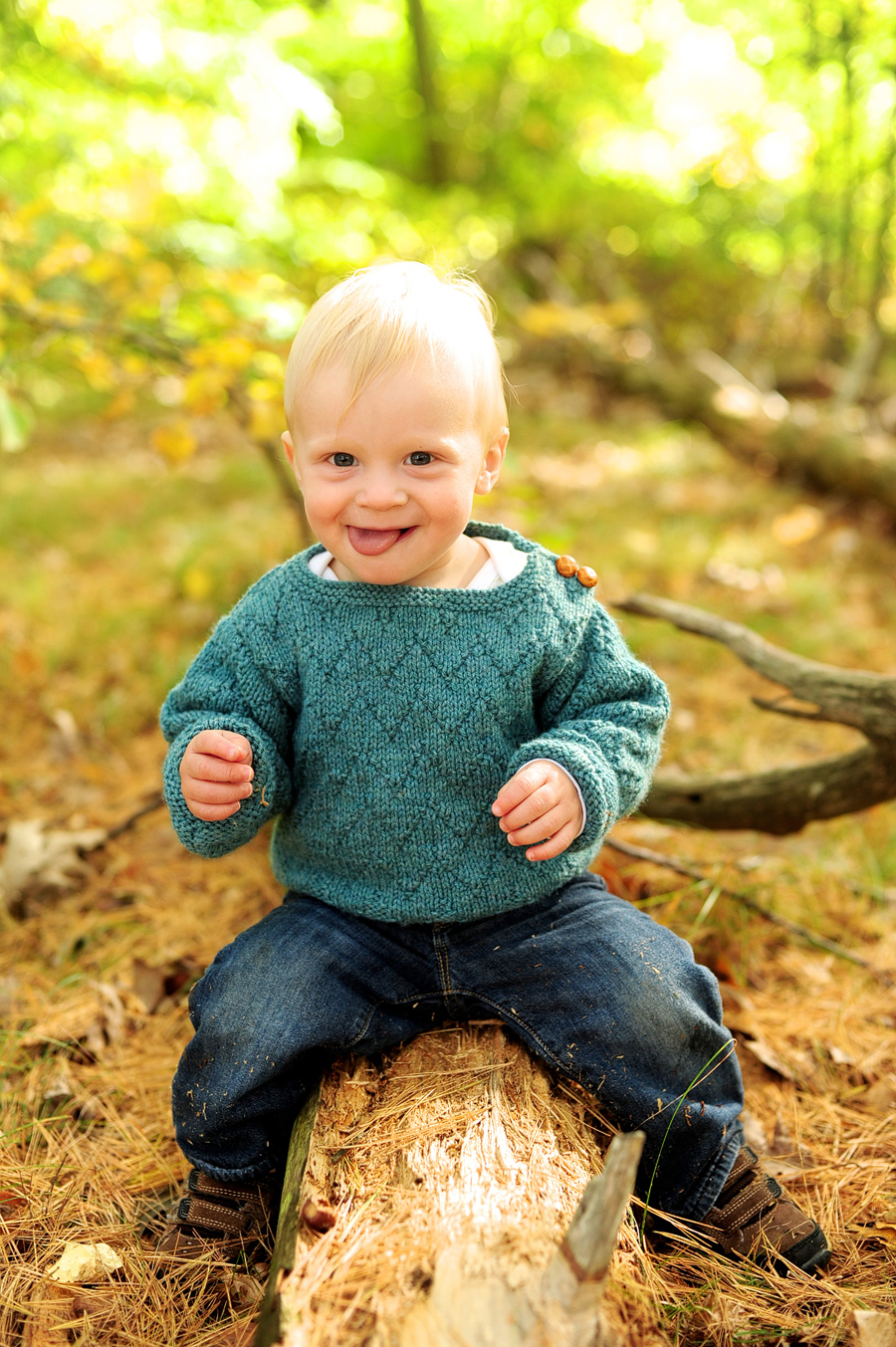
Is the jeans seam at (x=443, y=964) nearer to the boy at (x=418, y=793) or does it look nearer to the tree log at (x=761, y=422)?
the boy at (x=418, y=793)

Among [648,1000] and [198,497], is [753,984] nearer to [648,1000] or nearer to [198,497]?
[648,1000]

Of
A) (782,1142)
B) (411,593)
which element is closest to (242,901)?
(411,593)

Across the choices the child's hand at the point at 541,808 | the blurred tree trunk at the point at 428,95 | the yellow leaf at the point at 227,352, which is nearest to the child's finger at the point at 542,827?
the child's hand at the point at 541,808

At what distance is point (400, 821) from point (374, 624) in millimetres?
384

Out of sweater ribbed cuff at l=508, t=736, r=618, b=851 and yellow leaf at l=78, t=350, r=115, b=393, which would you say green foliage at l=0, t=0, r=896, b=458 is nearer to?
yellow leaf at l=78, t=350, r=115, b=393

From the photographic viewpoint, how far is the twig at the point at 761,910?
237cm

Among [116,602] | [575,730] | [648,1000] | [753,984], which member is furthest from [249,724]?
[116,602]

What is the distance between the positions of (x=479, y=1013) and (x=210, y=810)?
0.67 meters

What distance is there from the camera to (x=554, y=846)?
5.37ft

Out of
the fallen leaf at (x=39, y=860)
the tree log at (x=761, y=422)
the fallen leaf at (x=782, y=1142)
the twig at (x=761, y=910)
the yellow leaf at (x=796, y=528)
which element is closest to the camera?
the fallen leaf at (x=782, y=1142)

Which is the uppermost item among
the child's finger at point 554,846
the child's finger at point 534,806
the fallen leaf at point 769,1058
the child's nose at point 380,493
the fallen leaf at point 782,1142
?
the child's nose at point 380,493

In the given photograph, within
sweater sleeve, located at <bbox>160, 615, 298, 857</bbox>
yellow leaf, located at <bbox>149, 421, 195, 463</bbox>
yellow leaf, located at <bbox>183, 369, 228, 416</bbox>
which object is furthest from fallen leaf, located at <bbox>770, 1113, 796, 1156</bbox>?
yellow leaf, located at <bbox>149, 421, 195, 463</bbox>

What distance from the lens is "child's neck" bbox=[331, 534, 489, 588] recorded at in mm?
1868

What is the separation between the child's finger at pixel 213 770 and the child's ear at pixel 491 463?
69 centimetres
